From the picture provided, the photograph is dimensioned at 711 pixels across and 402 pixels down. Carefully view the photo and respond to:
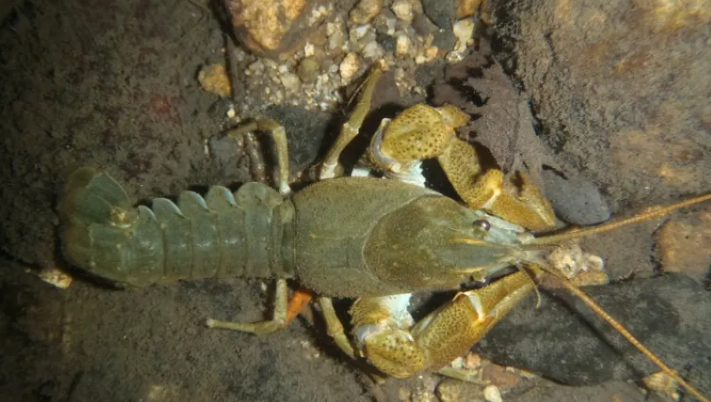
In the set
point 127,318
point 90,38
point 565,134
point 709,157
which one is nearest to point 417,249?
point 565,134

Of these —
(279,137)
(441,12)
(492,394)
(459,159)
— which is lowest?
(492,394)

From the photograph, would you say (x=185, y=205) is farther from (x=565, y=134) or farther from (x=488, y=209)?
(x=565, y=134)

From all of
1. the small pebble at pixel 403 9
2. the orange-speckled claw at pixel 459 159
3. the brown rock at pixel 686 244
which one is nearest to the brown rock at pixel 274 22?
the small pebble at pixel 403 9

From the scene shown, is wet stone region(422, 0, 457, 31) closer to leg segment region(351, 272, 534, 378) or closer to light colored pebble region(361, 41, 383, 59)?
light colored pebble region(361, 41, 383, 59)

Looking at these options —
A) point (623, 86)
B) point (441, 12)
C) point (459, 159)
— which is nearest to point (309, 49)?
point (441, 12)

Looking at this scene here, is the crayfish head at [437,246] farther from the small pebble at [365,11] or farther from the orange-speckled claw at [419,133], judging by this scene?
the small pebble at [365,11]

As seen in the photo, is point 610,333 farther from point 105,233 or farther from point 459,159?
point 105,233
